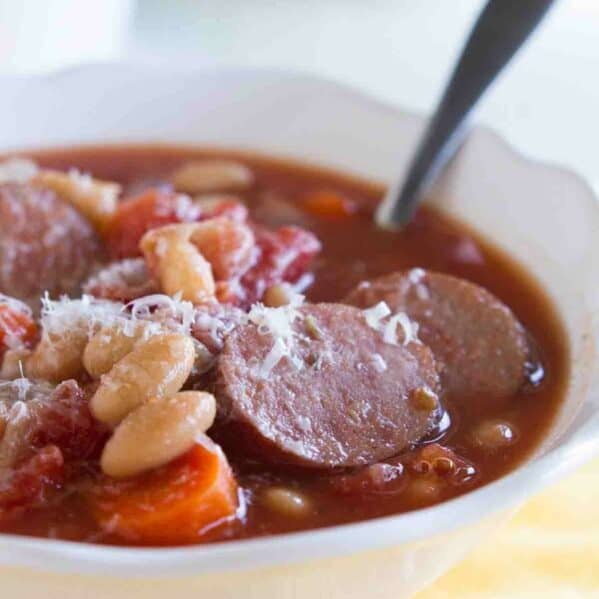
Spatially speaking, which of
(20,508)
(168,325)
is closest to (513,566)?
(168,325)

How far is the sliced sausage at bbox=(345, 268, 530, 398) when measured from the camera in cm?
214

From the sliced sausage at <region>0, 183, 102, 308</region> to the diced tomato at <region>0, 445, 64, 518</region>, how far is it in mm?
680

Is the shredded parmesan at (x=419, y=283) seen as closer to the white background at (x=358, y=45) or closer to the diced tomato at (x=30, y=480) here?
the diced tomato at (x=30, y=480)

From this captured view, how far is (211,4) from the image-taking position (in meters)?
5.16

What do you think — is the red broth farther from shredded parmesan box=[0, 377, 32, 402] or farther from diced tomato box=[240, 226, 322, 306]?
shredded parmesan box=[0, 377, 32, 402]

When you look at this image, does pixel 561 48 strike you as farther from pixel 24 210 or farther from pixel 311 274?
pixel 24 210

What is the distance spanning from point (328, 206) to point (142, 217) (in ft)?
1.94

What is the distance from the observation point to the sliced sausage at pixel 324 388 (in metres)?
1.82

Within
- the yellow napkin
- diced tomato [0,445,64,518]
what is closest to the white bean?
diced tomato [0,445,64,518]

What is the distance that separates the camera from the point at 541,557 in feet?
6.61

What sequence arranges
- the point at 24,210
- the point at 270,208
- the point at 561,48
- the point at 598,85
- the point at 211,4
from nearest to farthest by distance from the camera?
the point at 24,210 → the point at 270,208 → the point at 598,85 → the point at 561,48 → the point at 211,4

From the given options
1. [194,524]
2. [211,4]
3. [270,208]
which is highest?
[194,524]

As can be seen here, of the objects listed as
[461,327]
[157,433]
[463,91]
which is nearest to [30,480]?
[157,433]

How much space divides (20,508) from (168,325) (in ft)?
1.35
